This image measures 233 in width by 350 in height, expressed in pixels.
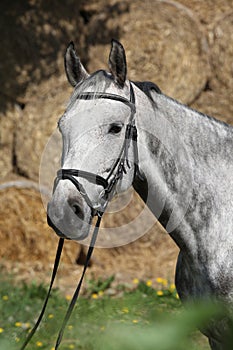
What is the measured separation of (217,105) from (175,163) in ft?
15.1

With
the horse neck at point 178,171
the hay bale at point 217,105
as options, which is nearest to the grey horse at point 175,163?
the horse neck at point 178,171

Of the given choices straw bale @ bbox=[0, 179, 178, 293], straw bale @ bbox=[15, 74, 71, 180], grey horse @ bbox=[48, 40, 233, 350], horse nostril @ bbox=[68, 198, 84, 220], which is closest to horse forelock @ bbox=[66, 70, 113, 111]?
grey horse @ bbox=[48, 40, 233, 350]

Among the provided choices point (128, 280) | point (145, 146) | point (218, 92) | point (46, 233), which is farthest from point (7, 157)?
point (145, 146)

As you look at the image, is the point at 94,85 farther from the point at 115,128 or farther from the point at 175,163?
the point at 175,163

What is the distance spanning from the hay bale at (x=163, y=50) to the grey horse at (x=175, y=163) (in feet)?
14.7

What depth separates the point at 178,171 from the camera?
2.64 m

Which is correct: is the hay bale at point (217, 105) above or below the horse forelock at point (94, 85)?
below

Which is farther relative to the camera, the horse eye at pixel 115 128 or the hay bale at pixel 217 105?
the hay bale at pixel 217 105

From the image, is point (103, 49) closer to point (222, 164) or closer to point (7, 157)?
point (7, 157)

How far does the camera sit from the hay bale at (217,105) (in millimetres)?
7051

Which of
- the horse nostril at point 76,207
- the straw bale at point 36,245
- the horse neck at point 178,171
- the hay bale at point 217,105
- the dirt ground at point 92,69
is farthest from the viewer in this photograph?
the hay bale at point 217,105

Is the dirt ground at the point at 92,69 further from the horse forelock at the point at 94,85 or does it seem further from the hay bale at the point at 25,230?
the horse forelock at the point at 94,85

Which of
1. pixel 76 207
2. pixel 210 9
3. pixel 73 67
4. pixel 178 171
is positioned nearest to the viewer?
pixel 76 207

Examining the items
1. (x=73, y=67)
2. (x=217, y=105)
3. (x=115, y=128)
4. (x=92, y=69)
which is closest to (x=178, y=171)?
(x=115, y=128)
